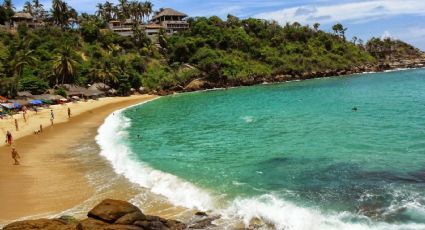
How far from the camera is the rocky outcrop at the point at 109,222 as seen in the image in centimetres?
1236

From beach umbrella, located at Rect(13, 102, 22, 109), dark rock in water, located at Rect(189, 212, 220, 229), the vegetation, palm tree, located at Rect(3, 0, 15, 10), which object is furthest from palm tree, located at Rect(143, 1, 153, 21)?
dark rock in water, located at Rect(189, 212, 220, 229)

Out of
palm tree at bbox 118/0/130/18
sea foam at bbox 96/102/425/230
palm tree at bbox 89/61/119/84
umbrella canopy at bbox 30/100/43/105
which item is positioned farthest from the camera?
palm tree at bbox 118/0/130/18

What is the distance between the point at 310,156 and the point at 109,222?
1482 centimetres

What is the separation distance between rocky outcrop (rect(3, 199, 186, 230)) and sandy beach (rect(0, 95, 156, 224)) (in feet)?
16.3

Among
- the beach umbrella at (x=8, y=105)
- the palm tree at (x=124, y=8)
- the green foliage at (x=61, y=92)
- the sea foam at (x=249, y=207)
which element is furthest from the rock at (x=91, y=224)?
the palm tree at (x=124, y=8)

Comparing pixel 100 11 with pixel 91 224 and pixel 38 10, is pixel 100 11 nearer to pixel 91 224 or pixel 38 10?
pixel 38 10

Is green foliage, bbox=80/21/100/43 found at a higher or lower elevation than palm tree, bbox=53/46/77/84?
higher

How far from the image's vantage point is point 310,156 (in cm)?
2480

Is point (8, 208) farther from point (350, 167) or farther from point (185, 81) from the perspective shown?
point (185, 81)

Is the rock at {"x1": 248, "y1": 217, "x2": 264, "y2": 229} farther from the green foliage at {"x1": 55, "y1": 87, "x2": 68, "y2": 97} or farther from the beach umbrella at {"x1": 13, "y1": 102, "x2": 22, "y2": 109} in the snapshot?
the green foliage at {"x1": 55, "y1": 87, "x2": 68, "y2": 97}

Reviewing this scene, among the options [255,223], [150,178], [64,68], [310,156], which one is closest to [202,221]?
[255,223]

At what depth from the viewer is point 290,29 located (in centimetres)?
13112

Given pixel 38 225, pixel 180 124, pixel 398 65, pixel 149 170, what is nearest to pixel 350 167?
pixel 149 170

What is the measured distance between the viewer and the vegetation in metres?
80.1
